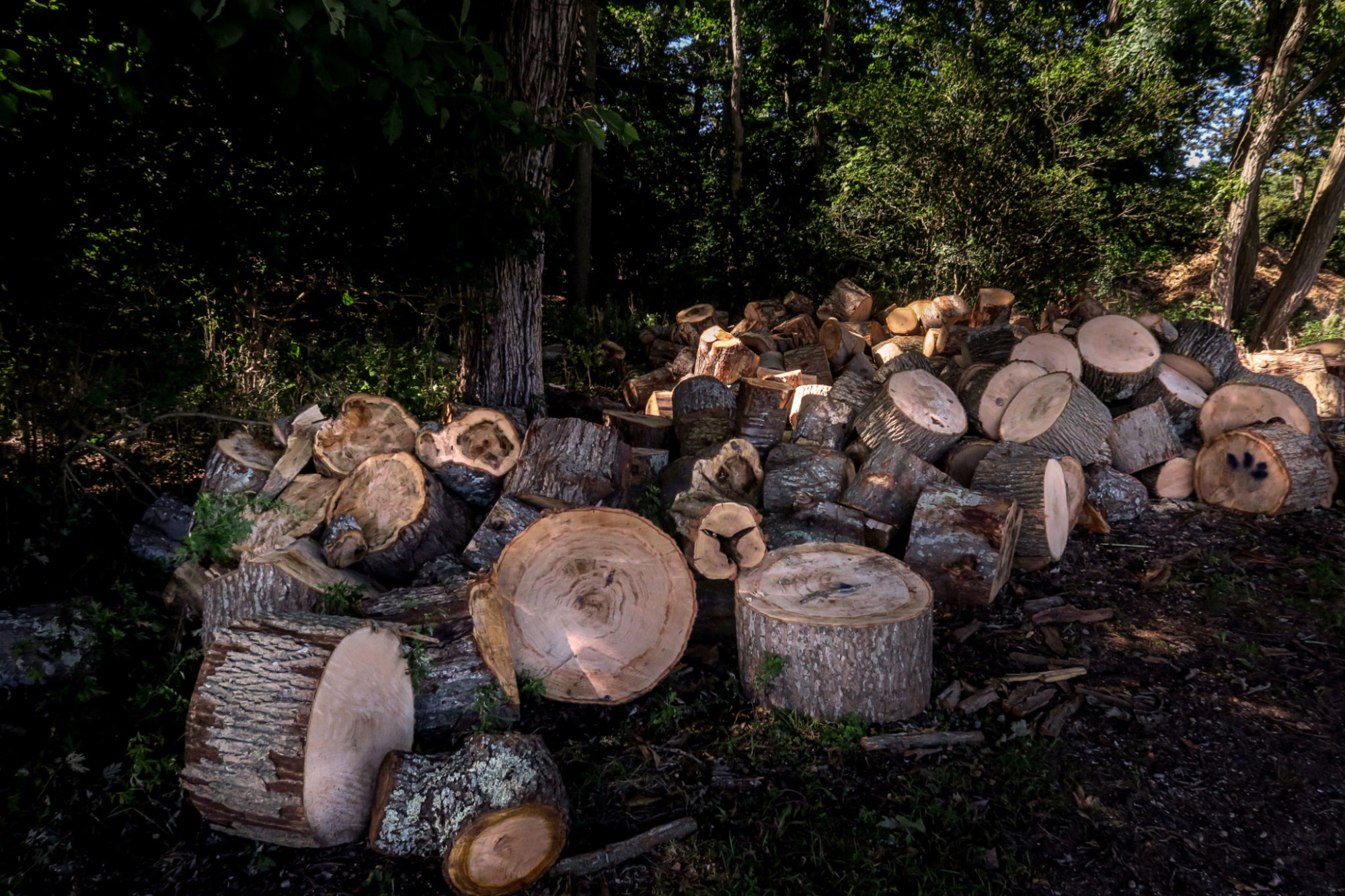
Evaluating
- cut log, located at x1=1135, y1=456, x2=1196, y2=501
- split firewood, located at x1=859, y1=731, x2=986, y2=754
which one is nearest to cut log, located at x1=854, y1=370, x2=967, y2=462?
cut log, located at x1=1135, y1=456, x2=1196, y2=501

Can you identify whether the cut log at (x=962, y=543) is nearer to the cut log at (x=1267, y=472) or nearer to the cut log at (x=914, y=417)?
the cut log at (x=914, y=417)

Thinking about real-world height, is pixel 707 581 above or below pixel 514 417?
below

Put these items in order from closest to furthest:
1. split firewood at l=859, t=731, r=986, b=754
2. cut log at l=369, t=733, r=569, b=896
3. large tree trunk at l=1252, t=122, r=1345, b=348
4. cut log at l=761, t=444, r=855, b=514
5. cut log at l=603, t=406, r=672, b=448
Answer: cut log at l=369, t=733, r=569, b=896
split firewood at l=859, t=731, r=986, b=754
cut log at l=761, t=444, r=855, b=514
cut log at l=603, t=406, r=672, b=448
large tree trunk at l=1252, t=122, r=1345, b=348

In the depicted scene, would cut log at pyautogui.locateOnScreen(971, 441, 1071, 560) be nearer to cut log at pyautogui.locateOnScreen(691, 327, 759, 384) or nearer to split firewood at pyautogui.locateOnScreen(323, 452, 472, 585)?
cut log at pyautogui.locateOnScreen(691, 327, 759, 384)

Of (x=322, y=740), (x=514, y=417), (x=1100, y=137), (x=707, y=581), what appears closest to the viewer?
(x=322, y=740)

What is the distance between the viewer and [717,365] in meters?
6.30

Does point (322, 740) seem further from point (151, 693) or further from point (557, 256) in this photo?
point (557, 256)

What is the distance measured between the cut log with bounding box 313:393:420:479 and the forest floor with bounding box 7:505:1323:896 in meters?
→ 1.59

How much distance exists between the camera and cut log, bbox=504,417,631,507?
3.41 meters

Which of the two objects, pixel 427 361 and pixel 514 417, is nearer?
pixel 514 417

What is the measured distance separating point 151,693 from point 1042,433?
15.1ft

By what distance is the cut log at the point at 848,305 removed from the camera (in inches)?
316

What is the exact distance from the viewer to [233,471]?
3789 mm

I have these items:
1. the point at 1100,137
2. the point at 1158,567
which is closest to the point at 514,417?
the point at 1158,567
